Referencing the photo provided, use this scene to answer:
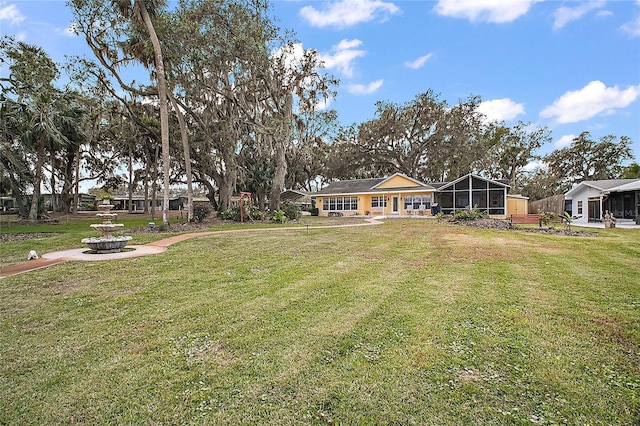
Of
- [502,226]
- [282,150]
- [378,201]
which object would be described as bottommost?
[502,226]

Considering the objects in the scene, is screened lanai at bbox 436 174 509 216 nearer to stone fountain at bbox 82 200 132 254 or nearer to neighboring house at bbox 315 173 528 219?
neighboring house at bbox 315 173 528 219

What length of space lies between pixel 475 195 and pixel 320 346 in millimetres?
26255

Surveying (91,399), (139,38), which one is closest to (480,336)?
(91,399)

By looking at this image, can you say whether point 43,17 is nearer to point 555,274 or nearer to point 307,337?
point 307,337

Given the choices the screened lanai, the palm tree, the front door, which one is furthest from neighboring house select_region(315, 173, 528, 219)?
the palm tree

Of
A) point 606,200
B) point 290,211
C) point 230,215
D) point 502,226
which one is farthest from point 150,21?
point 606,200

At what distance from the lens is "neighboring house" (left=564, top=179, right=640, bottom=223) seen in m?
18.1

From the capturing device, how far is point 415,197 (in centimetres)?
2873

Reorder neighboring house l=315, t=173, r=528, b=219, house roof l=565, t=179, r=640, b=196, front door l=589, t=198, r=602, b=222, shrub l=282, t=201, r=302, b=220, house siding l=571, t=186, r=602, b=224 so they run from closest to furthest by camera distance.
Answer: house roof l=565, t=179, r=640, b=196 → house siding l=571, t=186, r=602, b=224 → front door l=589, t=198, r=602, b=222 → shrub l=282, t=201, r=302, b=220 → neighboring house l=315, t=173, r=528, b=219

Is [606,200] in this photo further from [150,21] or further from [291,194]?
[150,21]

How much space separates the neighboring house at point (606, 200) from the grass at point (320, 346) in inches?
642

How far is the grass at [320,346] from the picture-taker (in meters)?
2.28

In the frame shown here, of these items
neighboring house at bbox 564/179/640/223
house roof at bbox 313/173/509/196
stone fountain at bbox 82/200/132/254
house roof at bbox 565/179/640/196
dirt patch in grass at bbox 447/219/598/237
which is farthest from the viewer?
house roof at bbox 313/173/509/196

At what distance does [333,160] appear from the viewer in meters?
36.8
